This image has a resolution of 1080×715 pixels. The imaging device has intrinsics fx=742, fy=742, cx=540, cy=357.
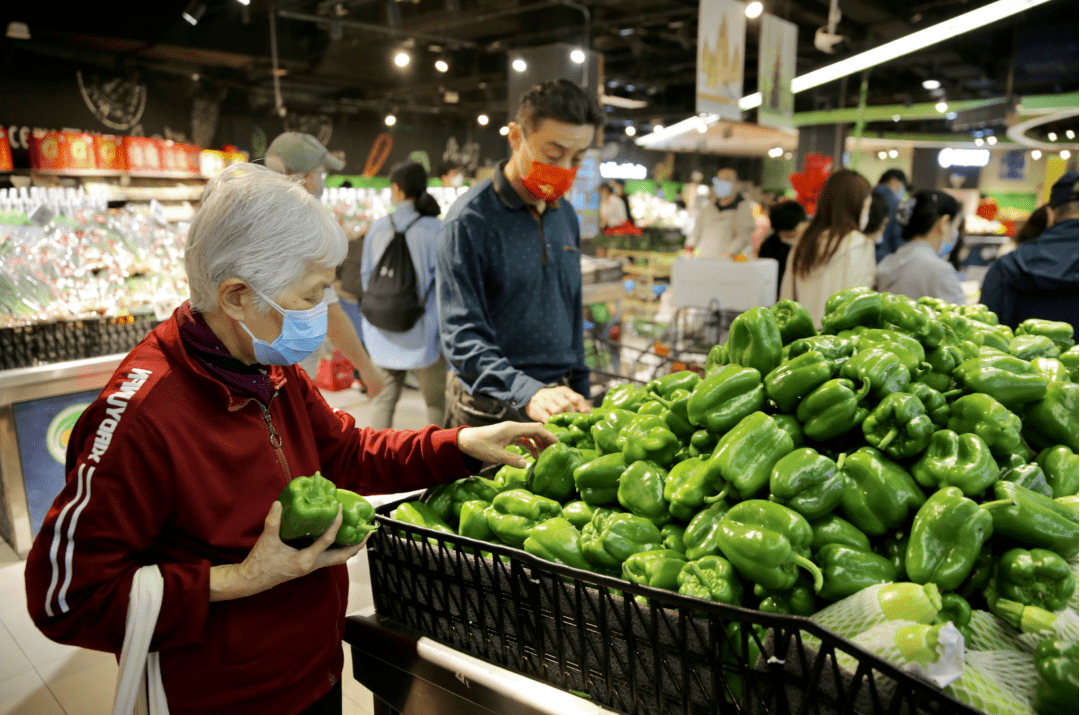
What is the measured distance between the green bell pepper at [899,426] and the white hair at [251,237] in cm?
98

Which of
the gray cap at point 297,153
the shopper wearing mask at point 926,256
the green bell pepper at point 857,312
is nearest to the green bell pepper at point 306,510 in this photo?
the green bell pepper at point 857,312

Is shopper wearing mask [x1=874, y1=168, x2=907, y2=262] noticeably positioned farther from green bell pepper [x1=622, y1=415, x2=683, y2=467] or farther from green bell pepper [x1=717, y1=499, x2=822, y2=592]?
green bell pepper [x1=717, y1=499, x2=822, y2=592]

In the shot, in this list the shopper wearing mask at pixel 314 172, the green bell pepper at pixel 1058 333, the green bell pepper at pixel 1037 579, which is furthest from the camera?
the shopper wearing mask at pixel 314 172

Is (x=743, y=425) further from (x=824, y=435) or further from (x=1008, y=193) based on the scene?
(x=1008, y=193)

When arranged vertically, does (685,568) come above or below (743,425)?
below

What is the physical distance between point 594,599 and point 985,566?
591 mm

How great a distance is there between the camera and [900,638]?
0.90 meters

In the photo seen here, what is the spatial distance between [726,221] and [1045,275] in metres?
4.25

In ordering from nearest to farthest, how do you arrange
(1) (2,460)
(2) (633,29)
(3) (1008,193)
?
(1) (2,460) → (2) (633,29) → (3) (1008,193)

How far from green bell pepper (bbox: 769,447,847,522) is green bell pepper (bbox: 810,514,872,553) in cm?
2

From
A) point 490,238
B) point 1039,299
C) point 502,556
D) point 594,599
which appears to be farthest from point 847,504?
point 1039,299

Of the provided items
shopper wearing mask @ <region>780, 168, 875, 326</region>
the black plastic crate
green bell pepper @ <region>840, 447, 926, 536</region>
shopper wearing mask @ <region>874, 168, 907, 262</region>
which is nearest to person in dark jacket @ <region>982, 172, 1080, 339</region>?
shopper wearing mask @ <region>780, 168, 875, 326</region>

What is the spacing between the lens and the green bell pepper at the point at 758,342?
1395mm

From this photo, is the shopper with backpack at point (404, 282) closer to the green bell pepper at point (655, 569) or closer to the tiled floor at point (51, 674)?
the tiled floor at point (51, 674)
